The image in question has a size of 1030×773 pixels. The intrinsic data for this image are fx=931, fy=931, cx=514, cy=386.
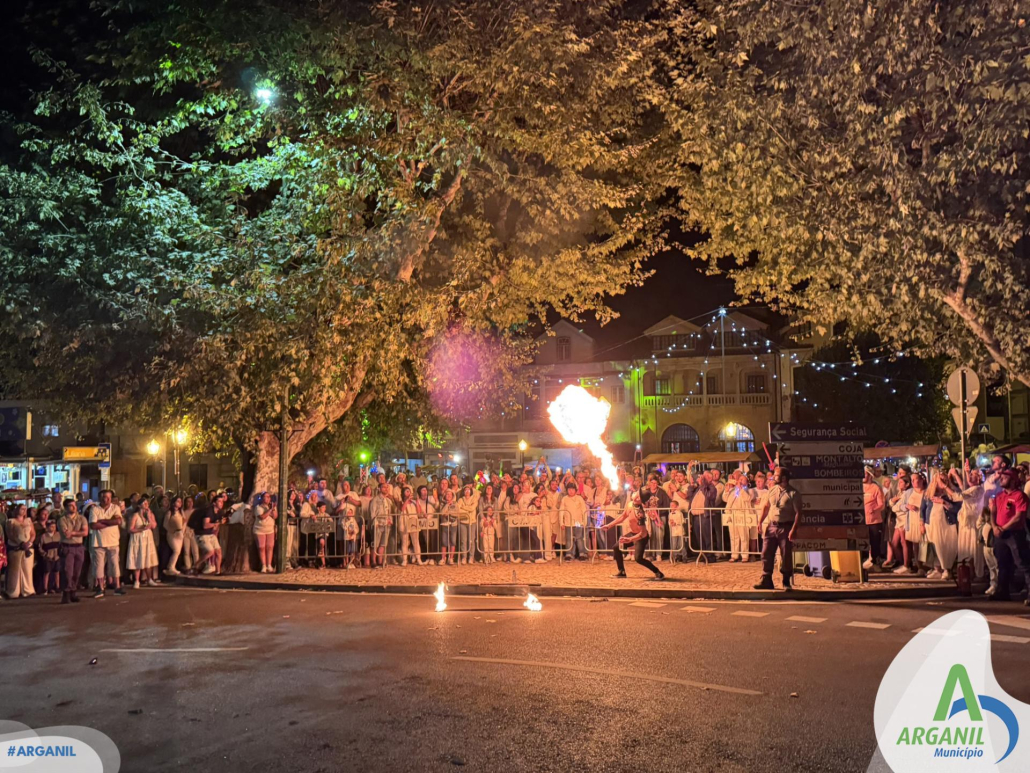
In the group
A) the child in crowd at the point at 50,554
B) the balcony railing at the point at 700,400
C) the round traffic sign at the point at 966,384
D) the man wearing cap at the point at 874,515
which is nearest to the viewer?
the round traffic sign at the point at 966,384

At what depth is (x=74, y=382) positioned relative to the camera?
64.6 feet

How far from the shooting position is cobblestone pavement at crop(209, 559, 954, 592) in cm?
1478

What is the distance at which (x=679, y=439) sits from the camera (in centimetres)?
5947

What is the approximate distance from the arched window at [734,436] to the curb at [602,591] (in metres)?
43.7

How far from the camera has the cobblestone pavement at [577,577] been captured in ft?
48.5

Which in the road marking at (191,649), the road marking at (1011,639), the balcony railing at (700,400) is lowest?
the road marking at (191,649)

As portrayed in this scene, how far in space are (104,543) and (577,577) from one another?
28.1ft

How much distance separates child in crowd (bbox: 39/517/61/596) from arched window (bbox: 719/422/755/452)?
4541 centimetres

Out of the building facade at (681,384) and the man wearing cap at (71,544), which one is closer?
the man wearing cap at (71,544)

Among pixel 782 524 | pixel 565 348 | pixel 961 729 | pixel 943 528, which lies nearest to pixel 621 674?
pixel 961 729

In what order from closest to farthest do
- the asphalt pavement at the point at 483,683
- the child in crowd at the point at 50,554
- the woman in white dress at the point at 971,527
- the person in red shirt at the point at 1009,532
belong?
the asphalt pavement at the point at 483,683, the person in red shirt at the point at 1009,532, the woman in white dress at the point at 971,527, the child in crowd at the point at 50,554

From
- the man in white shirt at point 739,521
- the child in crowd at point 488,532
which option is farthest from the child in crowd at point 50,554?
the man in white shirt at point 739,521

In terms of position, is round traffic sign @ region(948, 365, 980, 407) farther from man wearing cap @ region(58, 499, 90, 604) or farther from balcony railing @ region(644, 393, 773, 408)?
balcony railing @ region(644, 393, 773, 408)

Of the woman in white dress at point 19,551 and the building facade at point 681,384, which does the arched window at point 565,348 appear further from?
the woman in white dress at point 19,551
